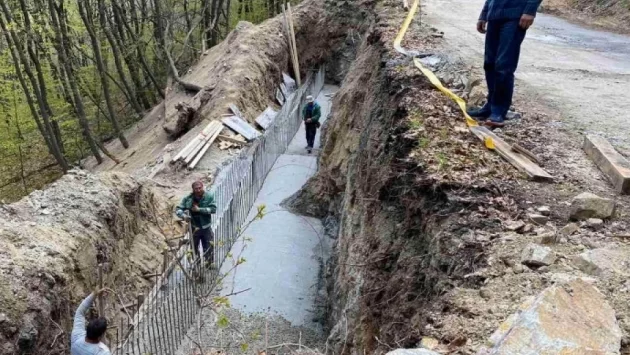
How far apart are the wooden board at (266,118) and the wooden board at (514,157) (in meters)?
9.49

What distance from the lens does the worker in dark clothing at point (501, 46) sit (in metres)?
4.85

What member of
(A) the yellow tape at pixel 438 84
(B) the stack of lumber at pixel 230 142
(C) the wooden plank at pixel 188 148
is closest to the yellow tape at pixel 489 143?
(A) the yellow tape at pixel 438 84

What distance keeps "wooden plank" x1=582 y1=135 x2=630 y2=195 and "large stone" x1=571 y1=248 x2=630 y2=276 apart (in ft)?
3.63

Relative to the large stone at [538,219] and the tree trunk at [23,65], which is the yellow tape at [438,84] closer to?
the large stone at [538,219]

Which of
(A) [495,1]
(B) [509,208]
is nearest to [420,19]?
(A) [495,1]

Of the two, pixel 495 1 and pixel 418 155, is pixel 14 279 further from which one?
pixel 495 1

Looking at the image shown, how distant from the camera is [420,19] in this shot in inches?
469

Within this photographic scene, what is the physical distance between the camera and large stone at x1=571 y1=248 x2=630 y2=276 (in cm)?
310

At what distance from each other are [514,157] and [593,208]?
1054mm

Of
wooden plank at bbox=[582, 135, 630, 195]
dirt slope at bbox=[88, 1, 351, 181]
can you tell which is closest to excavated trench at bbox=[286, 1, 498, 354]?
wooden plank at bbox=[582, 135, 630, 195]

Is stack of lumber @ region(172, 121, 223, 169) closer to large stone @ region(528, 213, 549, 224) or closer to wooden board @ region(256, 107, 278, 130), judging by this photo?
wooden board @ region(256, 107, 278, 130)

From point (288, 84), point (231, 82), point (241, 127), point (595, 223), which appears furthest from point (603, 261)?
point (288, 84)

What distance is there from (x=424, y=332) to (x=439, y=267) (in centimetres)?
83

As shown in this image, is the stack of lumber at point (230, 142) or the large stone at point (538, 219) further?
the stack of lumber at point (230, 142)
